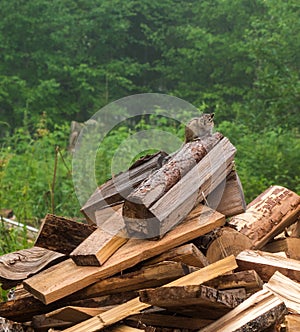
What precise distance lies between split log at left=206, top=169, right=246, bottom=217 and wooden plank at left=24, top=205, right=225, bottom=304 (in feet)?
0.74

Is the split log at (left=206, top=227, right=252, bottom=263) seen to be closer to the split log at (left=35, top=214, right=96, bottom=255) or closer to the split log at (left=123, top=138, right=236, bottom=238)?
the split log at (left=123, top=138, right=236, bottom=238)

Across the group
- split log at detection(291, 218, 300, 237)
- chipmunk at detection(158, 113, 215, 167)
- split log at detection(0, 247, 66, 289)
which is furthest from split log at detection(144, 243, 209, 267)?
split log at detection(291, 218, 300, 237)

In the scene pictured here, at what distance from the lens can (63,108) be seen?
1727cm

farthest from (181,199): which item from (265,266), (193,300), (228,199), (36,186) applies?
(36,186)

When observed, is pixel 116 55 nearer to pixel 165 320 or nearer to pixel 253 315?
pixel 165 320

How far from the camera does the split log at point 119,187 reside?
111 inches

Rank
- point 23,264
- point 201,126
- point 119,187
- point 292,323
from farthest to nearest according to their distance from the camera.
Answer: point 201,126
point 119,187
point 23,264
point 292,323

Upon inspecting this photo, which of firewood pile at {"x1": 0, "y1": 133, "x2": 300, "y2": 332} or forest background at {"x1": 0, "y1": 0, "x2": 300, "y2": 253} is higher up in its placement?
firewood pile at {"x1": 0, "y1": 133, "x2": 300, "y2": 332}

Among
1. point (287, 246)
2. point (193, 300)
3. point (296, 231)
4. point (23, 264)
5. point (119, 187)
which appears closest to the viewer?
point (193, 300)

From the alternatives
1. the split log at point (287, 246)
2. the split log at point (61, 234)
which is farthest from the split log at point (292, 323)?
the split log at point (61, 234)

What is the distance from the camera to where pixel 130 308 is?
226 cm

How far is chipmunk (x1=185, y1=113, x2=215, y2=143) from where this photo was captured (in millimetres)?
2963

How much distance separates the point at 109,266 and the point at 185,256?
1.05 feet

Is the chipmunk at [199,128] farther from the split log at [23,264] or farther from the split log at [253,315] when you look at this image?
the split log at [253,315]
